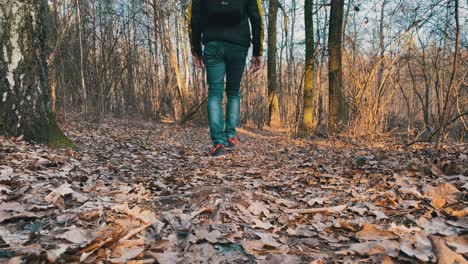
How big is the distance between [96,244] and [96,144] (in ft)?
12.1

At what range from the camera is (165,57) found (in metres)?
14.5

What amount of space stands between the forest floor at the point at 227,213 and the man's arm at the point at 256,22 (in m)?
1.71

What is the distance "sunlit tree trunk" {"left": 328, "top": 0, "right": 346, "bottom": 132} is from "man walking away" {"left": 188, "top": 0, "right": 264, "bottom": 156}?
11.0 ft

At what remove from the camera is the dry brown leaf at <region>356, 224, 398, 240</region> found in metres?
1.44

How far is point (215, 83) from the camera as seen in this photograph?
3951mm

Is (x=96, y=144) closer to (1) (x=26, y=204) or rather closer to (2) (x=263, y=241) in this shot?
(1) (x=26, y=204)

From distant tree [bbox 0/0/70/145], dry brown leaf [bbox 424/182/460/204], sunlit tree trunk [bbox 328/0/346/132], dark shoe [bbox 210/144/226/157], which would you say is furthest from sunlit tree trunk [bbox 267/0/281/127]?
dry brown leaf [bbox 424/182/460/204]

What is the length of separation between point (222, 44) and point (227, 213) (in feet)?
8.15

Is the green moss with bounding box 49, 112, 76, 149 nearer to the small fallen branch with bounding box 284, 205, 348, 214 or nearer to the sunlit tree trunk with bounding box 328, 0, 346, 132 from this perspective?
the small fallen branch with bounding box 284, 205, 348, 214

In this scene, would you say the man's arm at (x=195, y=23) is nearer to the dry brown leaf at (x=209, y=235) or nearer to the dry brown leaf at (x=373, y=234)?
the dry brown leaf at (x=209, y=235)

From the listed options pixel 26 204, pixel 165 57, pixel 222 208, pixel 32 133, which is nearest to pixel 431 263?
pixel 222 208

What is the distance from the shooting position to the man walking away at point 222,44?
12.5 feet

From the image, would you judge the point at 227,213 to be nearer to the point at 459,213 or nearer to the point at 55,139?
the point at 459,213

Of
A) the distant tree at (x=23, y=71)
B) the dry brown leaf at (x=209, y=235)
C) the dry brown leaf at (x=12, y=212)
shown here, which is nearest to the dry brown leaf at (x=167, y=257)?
the dry brown leaf at (x=209, y=235)
